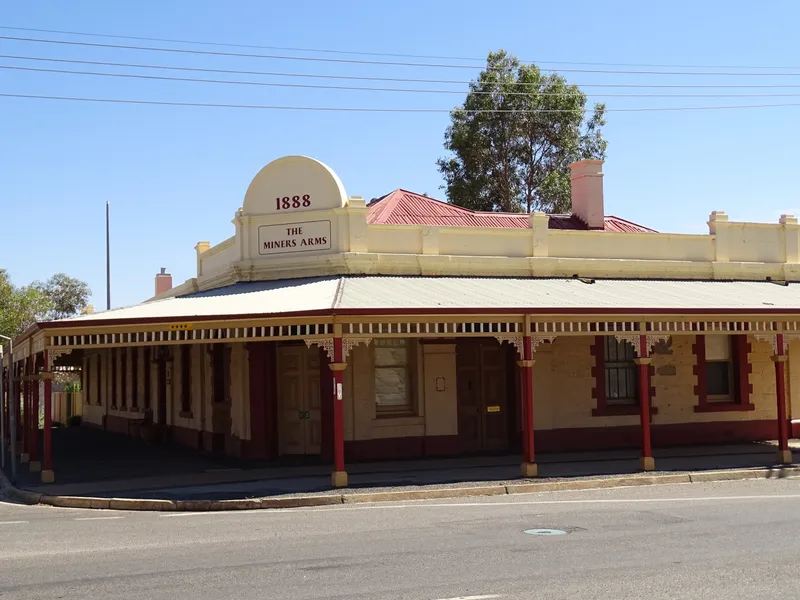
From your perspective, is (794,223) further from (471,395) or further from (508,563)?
(508,563)

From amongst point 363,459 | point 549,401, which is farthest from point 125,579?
point 549,401

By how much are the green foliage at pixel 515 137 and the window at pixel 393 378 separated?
23705 millimetres

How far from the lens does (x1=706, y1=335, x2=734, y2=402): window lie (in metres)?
22.2

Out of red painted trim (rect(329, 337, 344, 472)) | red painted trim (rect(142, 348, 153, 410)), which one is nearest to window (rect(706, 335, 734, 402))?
red painted trim (rect(329, 337, 344, 472))

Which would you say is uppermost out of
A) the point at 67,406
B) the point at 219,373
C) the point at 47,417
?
the point at 219,373

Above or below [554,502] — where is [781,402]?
above

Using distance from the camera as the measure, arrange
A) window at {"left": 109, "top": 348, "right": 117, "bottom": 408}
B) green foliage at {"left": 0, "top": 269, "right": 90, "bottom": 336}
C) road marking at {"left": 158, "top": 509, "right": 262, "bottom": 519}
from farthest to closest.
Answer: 1. green foliage at {"left": 0, "top": 269, "right": 90, "bottom": 336}
2. window at {"left": 109, "top": 348, "right": 117, "bottom": 408}
3. road marking at {"left": 158, "top": 509, "right": 262, "bottom": 519}

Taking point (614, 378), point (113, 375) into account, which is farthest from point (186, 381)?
point (113, 375)

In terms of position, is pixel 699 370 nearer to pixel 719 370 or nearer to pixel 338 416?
pixel 719 370

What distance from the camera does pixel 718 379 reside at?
22.4 metres

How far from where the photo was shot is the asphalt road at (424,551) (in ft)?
26.1

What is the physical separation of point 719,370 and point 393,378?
801cm

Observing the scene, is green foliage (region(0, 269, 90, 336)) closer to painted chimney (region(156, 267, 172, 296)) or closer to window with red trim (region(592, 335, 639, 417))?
painted chimney (region(156, 267, 172, 296))

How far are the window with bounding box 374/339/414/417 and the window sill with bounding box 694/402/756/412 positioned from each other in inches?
269
